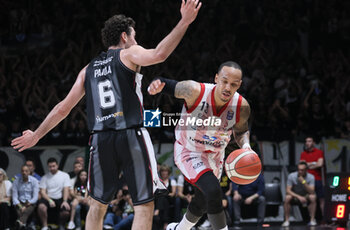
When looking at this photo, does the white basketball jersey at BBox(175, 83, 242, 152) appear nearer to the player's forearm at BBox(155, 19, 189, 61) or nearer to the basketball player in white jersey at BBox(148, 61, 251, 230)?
the basketball player in white jersey at BBox(148, 61, 251, 230)

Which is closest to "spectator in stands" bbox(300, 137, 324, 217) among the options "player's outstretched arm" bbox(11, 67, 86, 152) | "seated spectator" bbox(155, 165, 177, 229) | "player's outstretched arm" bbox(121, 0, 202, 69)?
"seated spectator" bbox(155, 165, 177, 229)

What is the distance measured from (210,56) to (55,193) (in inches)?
220

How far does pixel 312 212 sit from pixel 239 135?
234 inches

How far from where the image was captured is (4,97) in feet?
40.0

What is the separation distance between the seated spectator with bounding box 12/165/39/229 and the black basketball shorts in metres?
6.04

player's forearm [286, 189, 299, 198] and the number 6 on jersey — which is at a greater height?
the number 6 on jersey

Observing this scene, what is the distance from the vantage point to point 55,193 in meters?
10.7

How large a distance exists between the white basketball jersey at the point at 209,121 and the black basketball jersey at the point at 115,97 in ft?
4.58

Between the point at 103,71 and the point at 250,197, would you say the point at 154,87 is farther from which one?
the point at 250,197

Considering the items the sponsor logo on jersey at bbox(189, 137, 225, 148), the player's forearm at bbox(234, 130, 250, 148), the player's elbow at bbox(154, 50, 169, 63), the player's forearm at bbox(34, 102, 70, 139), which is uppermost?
the player's elbow at bbox(154, 50, 169, 63)

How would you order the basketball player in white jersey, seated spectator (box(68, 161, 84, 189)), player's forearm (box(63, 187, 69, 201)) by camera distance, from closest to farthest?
the basketball player in white jersey → player's forearm (box(63, 187, 69, 201)) → seated spectator (box(68, 161, 84, 189))

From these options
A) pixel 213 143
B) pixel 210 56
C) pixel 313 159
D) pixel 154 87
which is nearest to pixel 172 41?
pixel 154 87

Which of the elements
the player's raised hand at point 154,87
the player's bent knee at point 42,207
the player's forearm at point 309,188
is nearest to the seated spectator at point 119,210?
the player's bent knee at point 42,207

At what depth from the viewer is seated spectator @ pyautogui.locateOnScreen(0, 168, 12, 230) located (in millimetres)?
10047
